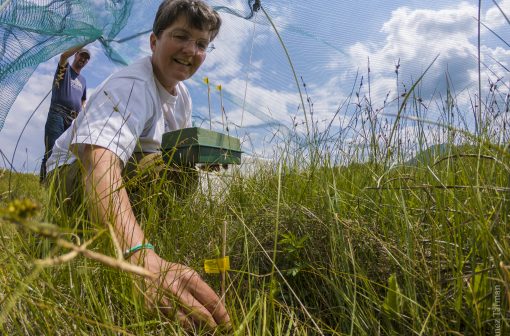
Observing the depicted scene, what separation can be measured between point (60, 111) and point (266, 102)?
178cm

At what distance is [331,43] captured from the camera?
3.73m

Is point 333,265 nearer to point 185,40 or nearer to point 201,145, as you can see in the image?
point 201,145

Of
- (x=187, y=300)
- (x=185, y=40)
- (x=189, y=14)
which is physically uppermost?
(x=189, y=14)

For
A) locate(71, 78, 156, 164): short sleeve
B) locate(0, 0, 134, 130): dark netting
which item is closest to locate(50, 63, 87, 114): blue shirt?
locate(0, 0, 134, 130): dark netting

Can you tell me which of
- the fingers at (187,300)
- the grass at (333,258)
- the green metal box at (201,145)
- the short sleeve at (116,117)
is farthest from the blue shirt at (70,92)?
the fingers at (187,300)

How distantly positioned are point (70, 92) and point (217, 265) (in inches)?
136

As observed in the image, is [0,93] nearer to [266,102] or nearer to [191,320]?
[266,102]

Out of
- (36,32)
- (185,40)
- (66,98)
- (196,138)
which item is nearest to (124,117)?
(196,138)

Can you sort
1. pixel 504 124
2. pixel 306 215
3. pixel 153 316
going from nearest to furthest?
pixel 153 316 < pixel 306 215 < pixel 504 124

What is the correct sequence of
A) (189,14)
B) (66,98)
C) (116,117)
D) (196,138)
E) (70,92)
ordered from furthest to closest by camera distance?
(70,92) < (66,98) < (189,14) < (196,138) < (116,117)

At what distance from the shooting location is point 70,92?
387cm

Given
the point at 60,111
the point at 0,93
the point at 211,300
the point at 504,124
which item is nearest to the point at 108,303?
the point at 211,300

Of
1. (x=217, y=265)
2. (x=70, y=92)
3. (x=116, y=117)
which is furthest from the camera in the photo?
(x=70, y=92)

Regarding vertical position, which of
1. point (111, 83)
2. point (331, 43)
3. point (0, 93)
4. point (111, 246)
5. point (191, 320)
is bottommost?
point (191, 320)
